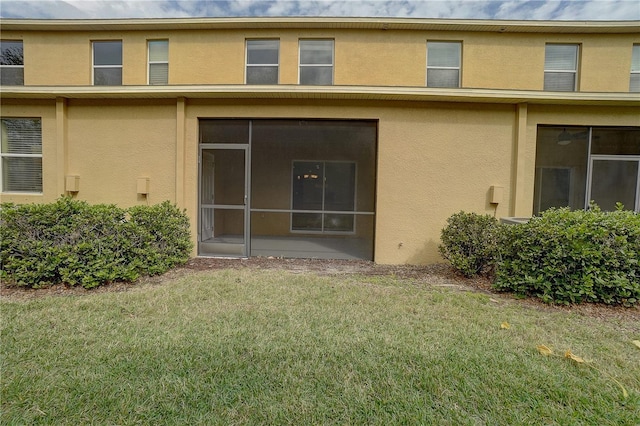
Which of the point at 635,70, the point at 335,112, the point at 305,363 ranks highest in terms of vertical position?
the point at 635,70

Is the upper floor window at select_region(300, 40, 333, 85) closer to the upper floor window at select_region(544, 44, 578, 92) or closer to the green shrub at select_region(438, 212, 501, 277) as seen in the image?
the green shrub at select_region(438, 212, 501, 277)

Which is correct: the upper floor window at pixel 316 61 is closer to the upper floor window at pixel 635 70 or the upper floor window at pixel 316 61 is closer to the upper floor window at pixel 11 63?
the upper floor window at pixel 635 70

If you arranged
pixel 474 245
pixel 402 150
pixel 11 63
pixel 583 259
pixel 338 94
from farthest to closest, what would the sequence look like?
1. pixel 11 63
2. pixel 402 150
3. pixel 338 94
4. pixel 474 245
5. pixel 583 259

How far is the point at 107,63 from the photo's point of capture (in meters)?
7.53

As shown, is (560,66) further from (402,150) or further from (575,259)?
(575,259)

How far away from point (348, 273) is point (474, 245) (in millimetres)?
2419

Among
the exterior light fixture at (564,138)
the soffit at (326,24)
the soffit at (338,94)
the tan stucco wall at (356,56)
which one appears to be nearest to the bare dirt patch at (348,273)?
the soffit at (338,94)

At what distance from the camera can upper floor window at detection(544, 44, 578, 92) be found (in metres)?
7.07

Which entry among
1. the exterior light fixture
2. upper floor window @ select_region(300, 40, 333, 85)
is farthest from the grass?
upper floor window @ select_region(300, 40, 333, 85)

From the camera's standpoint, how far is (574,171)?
704cm

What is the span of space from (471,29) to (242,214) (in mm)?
Result: 6964

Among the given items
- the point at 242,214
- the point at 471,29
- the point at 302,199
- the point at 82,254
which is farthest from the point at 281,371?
the point at 471,29

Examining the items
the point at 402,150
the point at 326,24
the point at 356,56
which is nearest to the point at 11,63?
the point at 326,24

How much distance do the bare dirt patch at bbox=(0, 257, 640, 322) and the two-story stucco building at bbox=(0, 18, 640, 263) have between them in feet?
2.03
